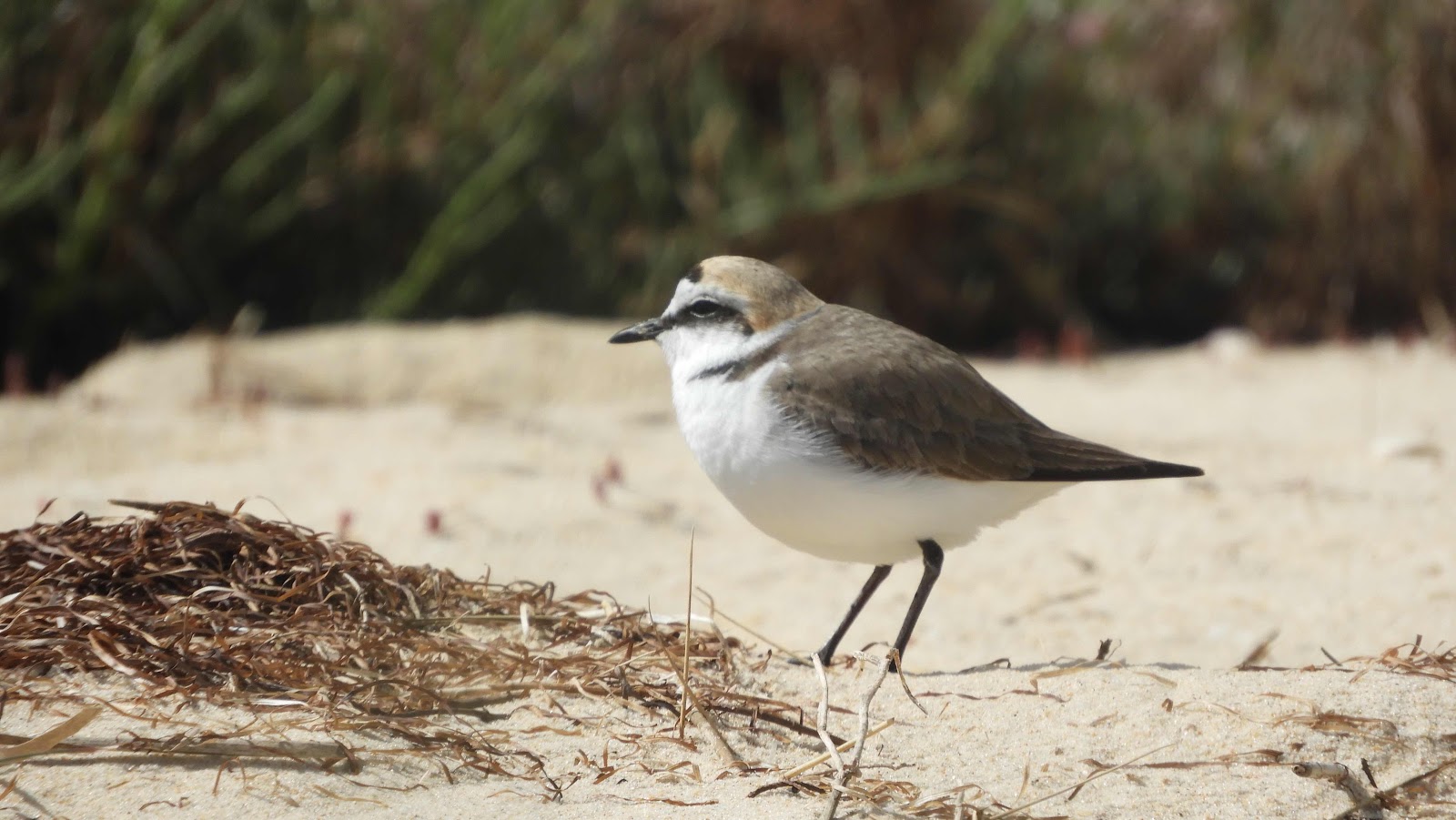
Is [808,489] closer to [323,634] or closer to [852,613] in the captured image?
[852,613]

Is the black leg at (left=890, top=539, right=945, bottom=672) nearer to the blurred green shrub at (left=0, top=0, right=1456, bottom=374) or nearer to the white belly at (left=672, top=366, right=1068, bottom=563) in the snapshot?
the white belly at (left=672, top=366, right=1068, bottom=563)

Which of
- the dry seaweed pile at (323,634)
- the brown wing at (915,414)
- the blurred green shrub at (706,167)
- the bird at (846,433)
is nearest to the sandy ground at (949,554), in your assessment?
the dry seaweed pile at (323,634)

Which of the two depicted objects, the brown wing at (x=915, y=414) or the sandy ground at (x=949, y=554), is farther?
the brown wing at (x=915, y=414)

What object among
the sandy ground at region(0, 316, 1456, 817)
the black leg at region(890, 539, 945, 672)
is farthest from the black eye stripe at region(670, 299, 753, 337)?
the black leg at region(890, 539, 945, 672)

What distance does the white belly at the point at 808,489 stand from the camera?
3488mm

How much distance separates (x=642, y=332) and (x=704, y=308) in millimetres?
220

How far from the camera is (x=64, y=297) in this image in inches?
273

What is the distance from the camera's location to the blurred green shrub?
7.07 metres

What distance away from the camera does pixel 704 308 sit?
154 inches

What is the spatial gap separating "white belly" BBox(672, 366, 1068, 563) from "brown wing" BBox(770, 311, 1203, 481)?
0.06 metres

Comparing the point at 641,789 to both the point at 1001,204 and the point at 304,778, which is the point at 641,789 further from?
the point at 1001,204

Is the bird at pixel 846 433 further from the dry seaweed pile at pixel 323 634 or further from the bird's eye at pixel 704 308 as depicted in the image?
the dry seaweed pile at pixel 323 634

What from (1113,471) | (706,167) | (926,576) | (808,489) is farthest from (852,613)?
(706,167)

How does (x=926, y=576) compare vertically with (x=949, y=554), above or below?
above
